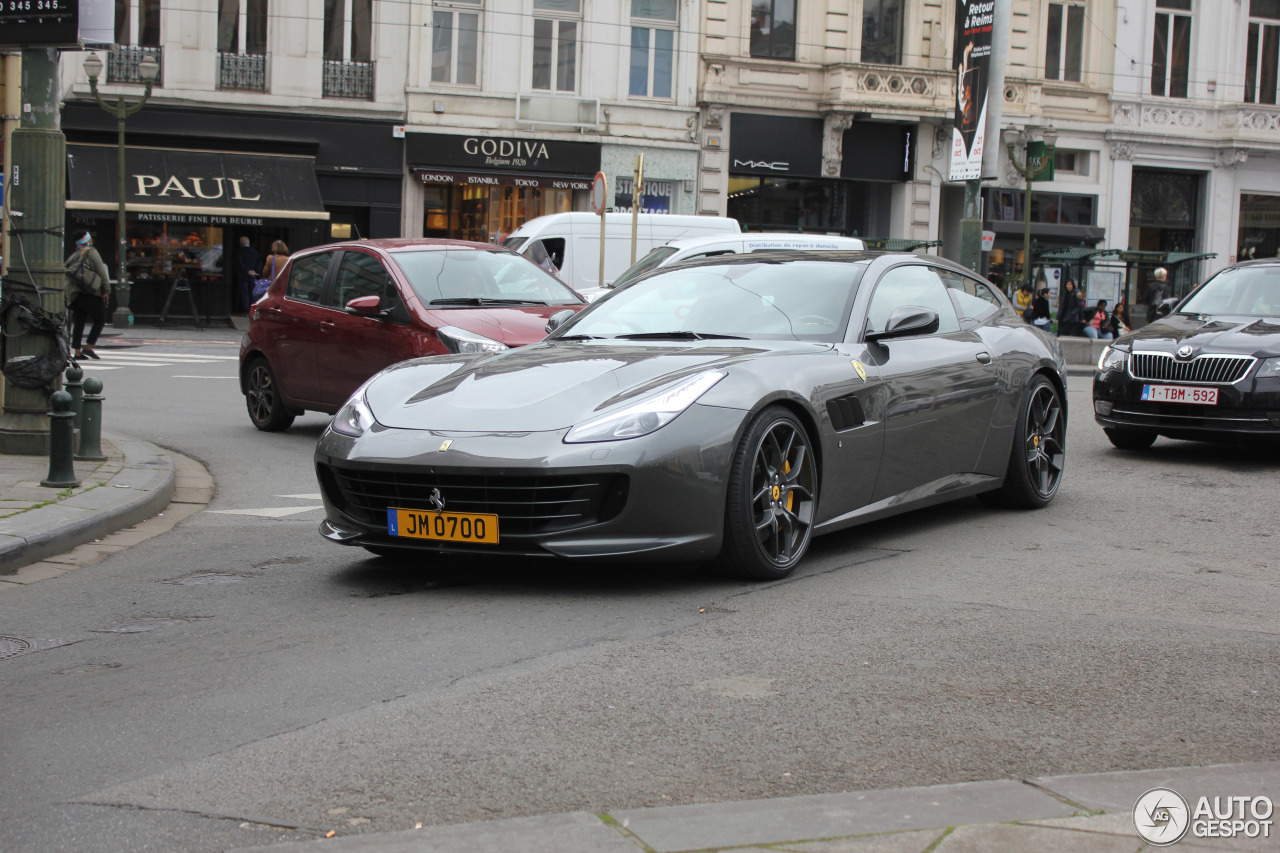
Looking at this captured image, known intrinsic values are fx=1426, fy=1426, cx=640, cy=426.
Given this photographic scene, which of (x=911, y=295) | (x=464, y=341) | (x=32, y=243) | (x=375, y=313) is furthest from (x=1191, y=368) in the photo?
(x=32, y=243)

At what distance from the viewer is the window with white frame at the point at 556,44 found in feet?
103

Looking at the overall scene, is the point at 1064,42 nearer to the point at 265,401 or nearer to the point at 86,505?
the point at 265,401

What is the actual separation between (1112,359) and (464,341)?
485 cm

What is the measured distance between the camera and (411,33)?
30.1 meters

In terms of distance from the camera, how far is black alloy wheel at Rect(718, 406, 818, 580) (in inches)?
220

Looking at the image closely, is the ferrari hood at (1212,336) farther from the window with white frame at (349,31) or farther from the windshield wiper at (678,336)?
the window with white frame at (349,31)

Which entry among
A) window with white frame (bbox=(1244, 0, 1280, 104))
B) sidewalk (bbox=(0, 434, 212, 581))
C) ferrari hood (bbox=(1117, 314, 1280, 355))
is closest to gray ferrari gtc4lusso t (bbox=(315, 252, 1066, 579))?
sidewalk (bbox=(0, 434, 212, 581))

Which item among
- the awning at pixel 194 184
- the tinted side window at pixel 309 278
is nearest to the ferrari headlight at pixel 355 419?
the tinted side window at pixel 309 278

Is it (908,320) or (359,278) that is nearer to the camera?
(908,320)

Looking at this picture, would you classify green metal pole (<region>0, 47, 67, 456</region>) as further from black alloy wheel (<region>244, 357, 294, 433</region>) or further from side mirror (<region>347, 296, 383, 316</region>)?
black alloy wheel (<region>244, 357, 294, 433</region>)

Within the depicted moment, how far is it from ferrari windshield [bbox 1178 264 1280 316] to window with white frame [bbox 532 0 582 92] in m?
21.8

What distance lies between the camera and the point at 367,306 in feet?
35.0

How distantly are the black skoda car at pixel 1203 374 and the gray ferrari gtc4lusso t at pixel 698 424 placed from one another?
123 inches

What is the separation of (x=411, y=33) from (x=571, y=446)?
26.6 metres
